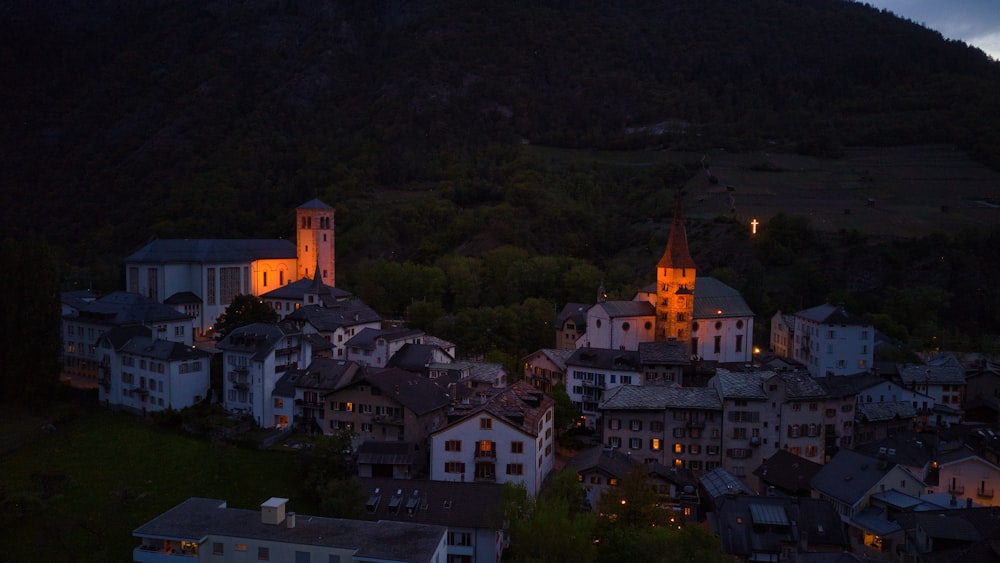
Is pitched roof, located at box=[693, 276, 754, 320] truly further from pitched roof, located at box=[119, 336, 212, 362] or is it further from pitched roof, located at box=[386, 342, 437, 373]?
pitched roof, located at box=[119, 336, 212, 362]

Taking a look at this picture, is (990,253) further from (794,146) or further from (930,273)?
(794,146)

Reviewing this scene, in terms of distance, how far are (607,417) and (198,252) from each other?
42.8m

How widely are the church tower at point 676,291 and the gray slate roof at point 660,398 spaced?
11827 mm

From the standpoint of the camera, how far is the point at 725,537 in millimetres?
35844

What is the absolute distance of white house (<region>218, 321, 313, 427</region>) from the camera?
4756 centimetres

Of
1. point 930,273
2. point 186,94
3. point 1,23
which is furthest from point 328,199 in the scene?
point 1,23

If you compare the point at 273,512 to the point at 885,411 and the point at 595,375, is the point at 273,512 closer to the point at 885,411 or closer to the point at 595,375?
the point at 595,375

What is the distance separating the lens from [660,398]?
4547cm

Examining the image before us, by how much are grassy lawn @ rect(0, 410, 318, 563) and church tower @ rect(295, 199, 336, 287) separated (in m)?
32.5

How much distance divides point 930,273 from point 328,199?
75.7 metres

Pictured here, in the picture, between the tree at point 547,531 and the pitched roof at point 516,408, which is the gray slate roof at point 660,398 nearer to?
the pitched roof at point 516,408

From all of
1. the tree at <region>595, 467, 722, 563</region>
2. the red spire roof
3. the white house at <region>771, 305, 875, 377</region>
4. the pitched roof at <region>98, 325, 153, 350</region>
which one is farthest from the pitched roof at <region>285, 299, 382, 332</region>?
the white house at <region>771, 305, 875, 377</region>

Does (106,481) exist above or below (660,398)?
below

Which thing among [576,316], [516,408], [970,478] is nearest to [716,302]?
[576,316]
